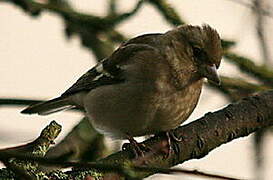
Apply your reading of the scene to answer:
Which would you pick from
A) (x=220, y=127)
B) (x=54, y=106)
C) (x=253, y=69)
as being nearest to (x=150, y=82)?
(x=253, y=69)

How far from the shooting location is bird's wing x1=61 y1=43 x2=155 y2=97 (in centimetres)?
438

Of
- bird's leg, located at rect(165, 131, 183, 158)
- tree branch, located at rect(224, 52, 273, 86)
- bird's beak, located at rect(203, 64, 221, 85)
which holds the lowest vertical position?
bird's leg, located at rect(165, 131, 183, 158)

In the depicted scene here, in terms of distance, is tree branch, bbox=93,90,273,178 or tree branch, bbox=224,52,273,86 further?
tree branch, bbox=224,52,273,86

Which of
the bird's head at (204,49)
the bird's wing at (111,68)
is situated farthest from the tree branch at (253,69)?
the bird's wing at (111,68)

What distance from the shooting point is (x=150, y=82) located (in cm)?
405

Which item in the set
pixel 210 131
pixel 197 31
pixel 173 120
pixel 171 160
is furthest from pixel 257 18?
pixel 171 160

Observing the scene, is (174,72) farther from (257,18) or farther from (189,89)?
(257,18)

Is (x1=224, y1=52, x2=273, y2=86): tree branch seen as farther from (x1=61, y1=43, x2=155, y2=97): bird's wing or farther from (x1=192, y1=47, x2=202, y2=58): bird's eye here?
(x1=61, y1=43, x2=155, y2=97): bird's wing

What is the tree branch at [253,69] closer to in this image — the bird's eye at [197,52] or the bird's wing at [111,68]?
the bird's eye at [197,52]

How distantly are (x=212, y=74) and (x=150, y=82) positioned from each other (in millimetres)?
400

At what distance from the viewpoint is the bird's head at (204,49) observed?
402 cm

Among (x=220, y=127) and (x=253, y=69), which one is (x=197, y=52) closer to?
(x=253, y=69)

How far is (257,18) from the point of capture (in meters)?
4.63

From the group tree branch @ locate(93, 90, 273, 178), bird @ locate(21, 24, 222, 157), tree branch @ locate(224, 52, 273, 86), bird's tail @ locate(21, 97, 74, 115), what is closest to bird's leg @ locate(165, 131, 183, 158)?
tree branch @ locate(93, 90, 273, 178)
